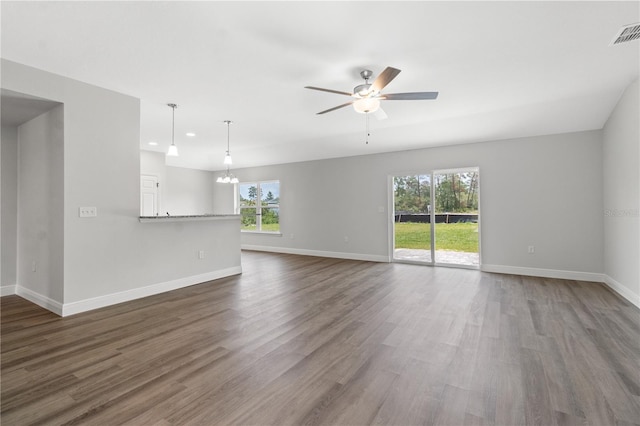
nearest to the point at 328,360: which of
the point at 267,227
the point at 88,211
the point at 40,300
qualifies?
the point at 88,211

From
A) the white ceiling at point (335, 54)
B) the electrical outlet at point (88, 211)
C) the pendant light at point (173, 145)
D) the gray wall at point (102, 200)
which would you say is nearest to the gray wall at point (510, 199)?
the white ceiling at point (335, 54)

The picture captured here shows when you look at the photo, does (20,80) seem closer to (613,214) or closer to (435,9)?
(435,9)

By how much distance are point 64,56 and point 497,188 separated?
252 inches

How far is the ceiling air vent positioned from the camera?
2.39m

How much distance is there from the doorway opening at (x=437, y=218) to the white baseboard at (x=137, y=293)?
12.5ft

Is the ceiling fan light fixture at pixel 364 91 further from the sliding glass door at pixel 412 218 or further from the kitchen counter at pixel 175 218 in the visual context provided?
the sliding glass door at pixel 412 218

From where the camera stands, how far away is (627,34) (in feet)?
8.13

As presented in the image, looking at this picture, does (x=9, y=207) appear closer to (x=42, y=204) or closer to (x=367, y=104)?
(x=42, y=204)

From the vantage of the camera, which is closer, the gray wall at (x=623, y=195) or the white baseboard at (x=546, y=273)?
the gray wall at (x=623, y=195)

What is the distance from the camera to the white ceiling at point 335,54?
2195mm

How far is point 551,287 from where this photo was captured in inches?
170

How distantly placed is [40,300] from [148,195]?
3955mm

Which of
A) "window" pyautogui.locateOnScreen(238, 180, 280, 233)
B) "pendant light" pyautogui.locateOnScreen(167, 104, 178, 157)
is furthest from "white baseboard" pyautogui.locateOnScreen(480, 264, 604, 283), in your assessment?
"pendant light" pyautogui.locateOnScreen(167, 104, 178, 157)

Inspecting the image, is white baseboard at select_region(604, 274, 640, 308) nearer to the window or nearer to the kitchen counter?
the kitchen counter
